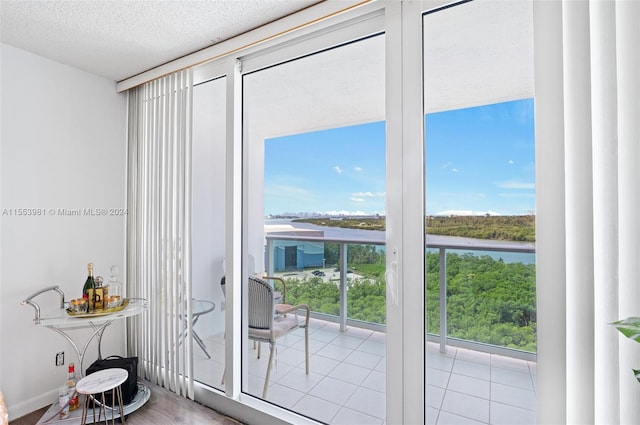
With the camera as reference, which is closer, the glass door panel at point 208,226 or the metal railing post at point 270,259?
the metal railing post at point 270,259

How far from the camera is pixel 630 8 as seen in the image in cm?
114

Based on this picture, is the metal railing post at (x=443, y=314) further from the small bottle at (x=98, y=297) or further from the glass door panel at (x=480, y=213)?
the small bottle at (x=98, y=297)

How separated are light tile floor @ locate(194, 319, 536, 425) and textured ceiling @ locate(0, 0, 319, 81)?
1924mm

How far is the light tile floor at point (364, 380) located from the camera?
59.7 inches

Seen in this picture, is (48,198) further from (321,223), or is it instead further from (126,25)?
(321,223)

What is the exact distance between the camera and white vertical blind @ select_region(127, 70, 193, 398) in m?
2.43

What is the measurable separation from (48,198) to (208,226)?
1142 mm

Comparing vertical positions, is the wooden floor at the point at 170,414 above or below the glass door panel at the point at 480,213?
below

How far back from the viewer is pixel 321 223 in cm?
208

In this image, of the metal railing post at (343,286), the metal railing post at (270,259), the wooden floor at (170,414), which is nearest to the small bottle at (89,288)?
the wooden floor at (170,414)

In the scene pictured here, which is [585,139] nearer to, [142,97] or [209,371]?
[209,371]

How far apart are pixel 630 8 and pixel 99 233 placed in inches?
135

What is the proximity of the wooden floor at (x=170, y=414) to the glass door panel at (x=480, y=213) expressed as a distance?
145 centimetres

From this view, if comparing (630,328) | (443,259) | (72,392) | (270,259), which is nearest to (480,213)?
(443,259)
